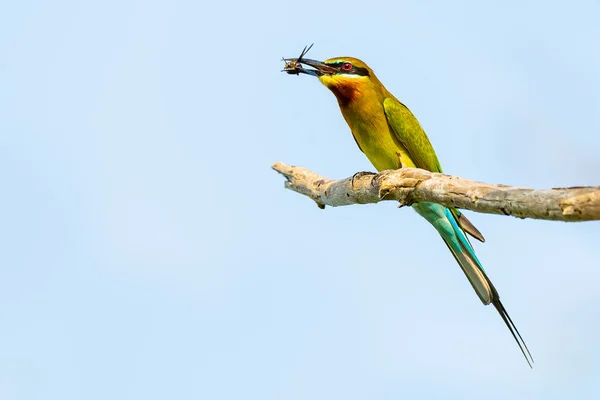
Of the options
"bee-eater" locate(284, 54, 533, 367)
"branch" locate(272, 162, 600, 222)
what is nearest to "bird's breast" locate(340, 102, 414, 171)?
"bee-eater" locate(284, 54, 533, 367)

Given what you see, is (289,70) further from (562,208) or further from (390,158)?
(562,208)

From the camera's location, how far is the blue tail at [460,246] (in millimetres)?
4738

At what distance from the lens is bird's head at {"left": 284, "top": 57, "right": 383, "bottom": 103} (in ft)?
17.0

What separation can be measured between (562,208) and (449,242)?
6.87 ft

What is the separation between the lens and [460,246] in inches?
193

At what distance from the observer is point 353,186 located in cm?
467

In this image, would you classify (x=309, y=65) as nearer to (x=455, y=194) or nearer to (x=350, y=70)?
(x=350, y=70)

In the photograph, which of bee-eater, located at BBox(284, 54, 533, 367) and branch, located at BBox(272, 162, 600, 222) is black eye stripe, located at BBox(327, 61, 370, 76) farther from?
branch, located at BBox(272, 162, 600, 222)

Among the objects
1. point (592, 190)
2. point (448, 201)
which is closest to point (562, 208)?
point (592, 190)

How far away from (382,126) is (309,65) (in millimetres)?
689

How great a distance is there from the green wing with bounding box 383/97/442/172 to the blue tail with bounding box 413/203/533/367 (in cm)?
38

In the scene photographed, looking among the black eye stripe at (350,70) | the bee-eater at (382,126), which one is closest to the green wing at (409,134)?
the bee-eater at (382,126)

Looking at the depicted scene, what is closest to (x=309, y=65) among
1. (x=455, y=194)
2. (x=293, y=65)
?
(x=293, y=65)

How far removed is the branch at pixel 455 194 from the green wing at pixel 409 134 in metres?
0.53
